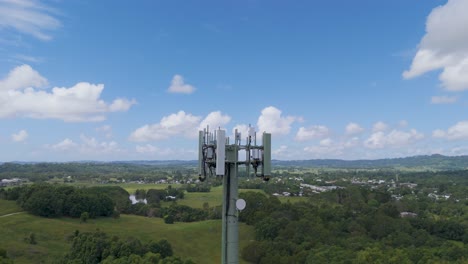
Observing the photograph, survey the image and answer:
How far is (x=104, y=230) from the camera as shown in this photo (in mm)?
84438

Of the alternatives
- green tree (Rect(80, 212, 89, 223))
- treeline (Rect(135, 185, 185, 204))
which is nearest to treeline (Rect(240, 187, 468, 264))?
green tree (Rect(80, 212, 89, 223))

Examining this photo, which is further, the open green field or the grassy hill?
the grassy hill

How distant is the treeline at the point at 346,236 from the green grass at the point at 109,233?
7.68 m

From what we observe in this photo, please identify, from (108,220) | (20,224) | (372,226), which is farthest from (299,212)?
(20,224)

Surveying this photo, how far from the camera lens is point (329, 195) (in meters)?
133

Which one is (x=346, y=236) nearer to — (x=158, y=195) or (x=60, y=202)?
(x=60, y=202)

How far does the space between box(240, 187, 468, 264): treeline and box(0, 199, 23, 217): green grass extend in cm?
6218

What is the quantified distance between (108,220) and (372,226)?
232 feet

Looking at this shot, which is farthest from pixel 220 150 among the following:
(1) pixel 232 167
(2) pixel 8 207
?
(2) pixel 8 207

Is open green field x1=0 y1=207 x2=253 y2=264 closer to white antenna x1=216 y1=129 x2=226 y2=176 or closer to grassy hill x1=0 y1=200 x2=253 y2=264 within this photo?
grassy hill x1=0 y1=200 x2=253 y2=264

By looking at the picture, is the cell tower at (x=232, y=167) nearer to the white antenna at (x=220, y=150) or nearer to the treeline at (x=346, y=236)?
the white antenna at (x=220, y=150)

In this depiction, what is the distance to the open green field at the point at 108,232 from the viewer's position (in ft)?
212

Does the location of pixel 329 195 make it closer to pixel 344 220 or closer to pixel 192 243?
pixel 344 220

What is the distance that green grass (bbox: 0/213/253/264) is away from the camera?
64750 mm
